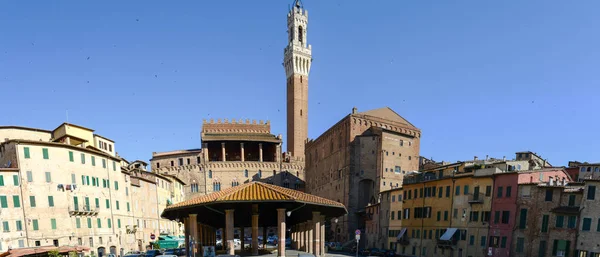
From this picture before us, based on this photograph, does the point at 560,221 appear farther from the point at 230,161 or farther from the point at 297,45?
the point at 297,45

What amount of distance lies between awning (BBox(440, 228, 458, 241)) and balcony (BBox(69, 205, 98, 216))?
4598cm

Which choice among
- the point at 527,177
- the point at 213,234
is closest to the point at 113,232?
the point at 213,234

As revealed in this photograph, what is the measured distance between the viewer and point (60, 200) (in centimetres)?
4159

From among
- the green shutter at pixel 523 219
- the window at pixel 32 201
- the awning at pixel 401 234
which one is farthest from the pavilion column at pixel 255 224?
the awning at pixel 401 234

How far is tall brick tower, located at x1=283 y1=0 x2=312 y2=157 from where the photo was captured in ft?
361

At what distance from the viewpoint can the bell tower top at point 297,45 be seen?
375 feet

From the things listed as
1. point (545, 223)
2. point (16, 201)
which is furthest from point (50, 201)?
point (545, 223)

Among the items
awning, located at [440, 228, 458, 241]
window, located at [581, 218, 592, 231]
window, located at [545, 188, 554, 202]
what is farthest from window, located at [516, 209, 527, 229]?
awning, located at [440, 228, 458, 241]

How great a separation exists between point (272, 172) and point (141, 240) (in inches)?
1692

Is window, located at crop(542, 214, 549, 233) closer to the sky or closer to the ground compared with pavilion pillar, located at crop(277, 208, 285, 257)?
closer to the ground

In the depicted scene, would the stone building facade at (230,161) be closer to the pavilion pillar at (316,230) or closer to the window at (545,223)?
the window at (545,223)

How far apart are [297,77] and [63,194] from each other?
80.4 meters

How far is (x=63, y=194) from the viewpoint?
41.9 metres

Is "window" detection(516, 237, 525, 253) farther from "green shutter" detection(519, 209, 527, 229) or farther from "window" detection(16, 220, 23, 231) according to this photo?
"window" detection(16, 220, 23, 231)
